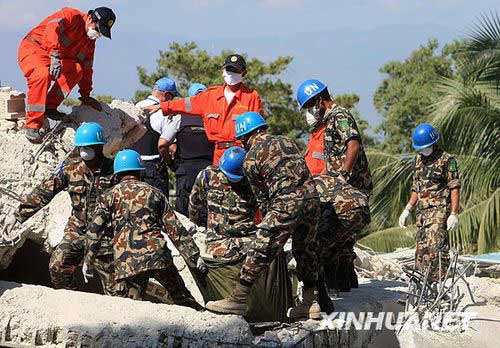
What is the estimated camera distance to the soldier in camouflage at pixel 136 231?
7.89 m

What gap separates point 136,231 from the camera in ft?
25.9

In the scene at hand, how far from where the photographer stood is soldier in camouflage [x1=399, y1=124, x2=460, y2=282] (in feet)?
36.3

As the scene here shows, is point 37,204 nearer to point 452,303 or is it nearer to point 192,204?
point 192,204

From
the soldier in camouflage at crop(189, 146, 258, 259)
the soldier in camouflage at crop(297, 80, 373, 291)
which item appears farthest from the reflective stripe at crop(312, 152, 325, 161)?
the soldier in camouflage at crop(189, 146, 258, 259)

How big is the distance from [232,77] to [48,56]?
5.69ft

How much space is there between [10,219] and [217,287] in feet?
5.84

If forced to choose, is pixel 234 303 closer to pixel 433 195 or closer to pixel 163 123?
pixel 163 123

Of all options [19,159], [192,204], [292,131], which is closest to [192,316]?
[192,204]

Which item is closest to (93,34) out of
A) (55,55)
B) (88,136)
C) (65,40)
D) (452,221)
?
(65,40)

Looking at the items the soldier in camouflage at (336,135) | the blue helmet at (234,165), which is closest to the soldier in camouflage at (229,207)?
the blue helmet at (234,165)

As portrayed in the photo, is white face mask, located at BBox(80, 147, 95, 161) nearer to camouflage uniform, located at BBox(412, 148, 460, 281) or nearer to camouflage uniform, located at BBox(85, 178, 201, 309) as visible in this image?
camouflage uniform, located at BBox(85, 178, 201, 309)

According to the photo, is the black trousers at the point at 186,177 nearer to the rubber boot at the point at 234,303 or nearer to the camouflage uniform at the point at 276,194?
the camouflage uniform at the point at 276,194

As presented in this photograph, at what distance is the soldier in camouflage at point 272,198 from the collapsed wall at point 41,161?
1.92 meters

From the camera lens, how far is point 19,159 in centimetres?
942
